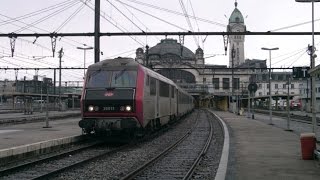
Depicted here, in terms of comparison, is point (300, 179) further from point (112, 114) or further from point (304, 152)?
point (112, 114)

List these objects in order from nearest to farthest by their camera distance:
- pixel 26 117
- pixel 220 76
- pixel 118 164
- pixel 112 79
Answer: pixel 118 164 → pixel 112 79 → pixel 26 117 → pixel 220 76

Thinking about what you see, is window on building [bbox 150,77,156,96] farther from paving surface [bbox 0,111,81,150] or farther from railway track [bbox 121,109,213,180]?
paving surface [bbox 0,111,81,150]

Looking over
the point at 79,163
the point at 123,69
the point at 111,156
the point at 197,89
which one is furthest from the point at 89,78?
the point at 197,89

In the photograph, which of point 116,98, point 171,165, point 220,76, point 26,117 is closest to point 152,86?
point 116,98

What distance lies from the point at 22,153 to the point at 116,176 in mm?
4808

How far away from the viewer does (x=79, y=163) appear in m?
13.5

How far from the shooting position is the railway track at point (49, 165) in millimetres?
11664

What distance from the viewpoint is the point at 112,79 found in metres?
19.5

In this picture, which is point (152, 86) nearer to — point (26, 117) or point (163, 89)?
Answer: point (163, 89)

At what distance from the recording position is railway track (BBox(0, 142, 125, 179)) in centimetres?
1166

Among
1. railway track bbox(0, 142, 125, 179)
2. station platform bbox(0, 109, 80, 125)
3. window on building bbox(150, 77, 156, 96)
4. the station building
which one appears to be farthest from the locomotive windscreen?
the station building

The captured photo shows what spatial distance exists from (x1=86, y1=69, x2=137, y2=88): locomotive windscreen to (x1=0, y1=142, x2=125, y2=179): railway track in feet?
8.47

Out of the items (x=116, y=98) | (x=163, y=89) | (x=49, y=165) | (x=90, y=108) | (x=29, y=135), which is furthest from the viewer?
(x=163, y=89)

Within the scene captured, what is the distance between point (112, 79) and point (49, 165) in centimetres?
648
